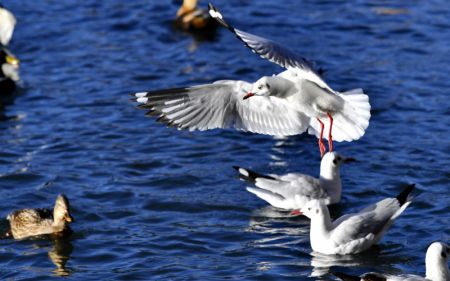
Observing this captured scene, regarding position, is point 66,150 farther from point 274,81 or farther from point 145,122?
point 274,81

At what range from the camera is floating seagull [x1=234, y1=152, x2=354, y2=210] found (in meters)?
11.4

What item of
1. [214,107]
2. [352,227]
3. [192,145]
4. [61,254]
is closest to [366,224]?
[352,227]

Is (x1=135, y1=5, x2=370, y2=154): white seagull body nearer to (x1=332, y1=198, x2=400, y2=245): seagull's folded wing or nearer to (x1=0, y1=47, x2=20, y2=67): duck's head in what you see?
(x1=332, y1=198, x2=400, y2=245): seagull's folded wing

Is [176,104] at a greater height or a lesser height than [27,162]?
greater

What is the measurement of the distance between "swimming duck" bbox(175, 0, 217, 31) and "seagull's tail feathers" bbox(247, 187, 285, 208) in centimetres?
723

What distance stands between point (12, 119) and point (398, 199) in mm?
6241

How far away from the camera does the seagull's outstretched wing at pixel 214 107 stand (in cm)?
1148

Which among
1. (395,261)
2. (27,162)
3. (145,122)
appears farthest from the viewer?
(145,122)

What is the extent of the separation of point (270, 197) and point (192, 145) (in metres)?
2.48

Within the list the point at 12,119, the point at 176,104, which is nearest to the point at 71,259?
the point at 176,104

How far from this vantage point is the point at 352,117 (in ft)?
39.0

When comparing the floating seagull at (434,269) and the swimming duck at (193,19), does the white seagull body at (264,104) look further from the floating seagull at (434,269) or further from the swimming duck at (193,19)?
the swimming duck at (193,19)

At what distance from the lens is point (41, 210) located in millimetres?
11086

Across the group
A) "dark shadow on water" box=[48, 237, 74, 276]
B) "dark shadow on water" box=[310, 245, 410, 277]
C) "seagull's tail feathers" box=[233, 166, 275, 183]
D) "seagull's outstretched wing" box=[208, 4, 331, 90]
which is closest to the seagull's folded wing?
"dark shadow on water" box=[310, 245, 410, 277]
